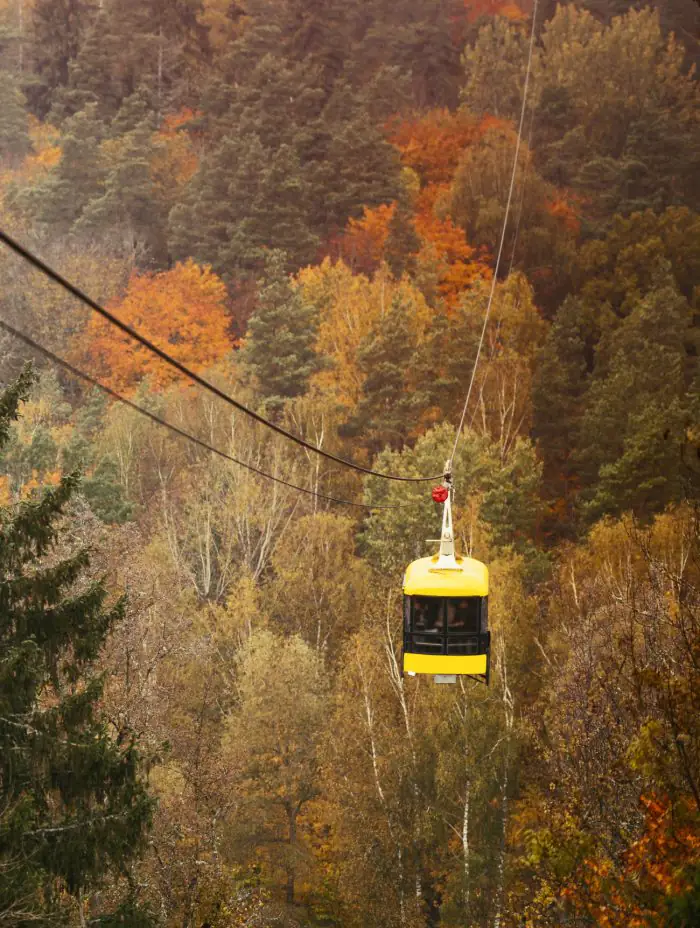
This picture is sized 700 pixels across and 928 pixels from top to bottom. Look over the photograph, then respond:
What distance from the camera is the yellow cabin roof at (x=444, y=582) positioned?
15797mm

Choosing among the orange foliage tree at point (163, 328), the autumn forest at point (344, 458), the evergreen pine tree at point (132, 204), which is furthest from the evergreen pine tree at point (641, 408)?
the evergreen pine tree at point (132, 204)

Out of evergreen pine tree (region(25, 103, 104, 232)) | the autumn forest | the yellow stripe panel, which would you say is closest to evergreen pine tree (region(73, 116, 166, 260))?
the autumn forest

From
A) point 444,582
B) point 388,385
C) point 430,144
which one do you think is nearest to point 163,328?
point 388,385

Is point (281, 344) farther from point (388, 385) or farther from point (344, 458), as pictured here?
point (344, 458)

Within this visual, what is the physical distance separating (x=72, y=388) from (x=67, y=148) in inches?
598

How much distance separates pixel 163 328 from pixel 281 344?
13.6m

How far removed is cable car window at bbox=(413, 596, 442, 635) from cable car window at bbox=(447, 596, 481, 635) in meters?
0.12

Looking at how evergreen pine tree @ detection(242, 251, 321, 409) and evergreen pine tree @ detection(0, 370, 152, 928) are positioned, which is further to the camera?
evergreen pine tree @ detection(242, 251, 321, 409)

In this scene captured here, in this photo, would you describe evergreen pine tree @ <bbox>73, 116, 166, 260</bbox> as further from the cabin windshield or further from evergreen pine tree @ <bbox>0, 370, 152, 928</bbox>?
the cabin windshield

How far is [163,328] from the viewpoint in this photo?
70625 mm

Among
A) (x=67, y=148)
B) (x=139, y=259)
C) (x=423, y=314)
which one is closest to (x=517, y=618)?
(x=423, y=314)

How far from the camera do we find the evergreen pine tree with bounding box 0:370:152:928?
56.6ft

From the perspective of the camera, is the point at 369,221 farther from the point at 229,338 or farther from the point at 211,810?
the point at 211,810

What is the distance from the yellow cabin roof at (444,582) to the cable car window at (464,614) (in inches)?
6.1
